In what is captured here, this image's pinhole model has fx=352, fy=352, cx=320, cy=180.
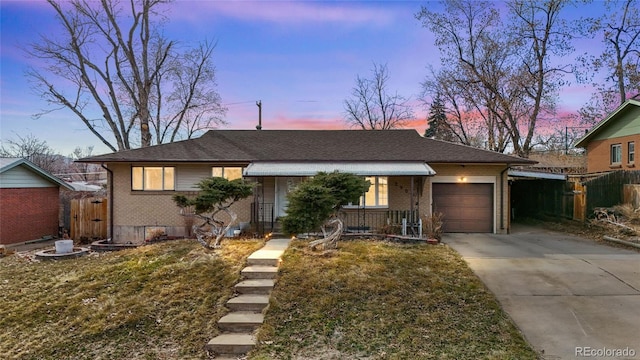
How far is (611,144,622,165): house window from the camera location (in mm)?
19969

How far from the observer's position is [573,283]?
786 centimetres

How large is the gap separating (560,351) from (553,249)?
6.82 meters

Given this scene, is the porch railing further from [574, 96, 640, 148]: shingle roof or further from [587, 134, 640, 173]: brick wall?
[574, 96, 640, 148]: shingle roof

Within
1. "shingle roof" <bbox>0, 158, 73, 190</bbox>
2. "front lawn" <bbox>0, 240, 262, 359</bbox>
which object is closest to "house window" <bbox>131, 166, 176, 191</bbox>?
"front lawn" <bbox>0, 240, 262, 359</bbox>

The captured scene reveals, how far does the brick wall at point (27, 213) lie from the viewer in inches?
616

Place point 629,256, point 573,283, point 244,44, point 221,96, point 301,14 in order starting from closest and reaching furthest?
point 573,283 < point 629,256 < point 301,14 < point 244,44 < point 221,96

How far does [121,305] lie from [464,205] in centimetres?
1269

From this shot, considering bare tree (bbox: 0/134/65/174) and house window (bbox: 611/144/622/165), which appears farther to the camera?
bare tree (bbox: 0/134/65/174)

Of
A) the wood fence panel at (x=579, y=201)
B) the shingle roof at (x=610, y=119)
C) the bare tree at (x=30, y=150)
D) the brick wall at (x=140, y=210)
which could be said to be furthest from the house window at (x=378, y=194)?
the bare tree at (x=30, y=150)

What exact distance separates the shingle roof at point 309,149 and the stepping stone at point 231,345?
912 cm

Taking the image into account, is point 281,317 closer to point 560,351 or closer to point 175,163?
point 560,351

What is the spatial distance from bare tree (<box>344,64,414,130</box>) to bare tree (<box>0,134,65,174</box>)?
→ 29.2 metres

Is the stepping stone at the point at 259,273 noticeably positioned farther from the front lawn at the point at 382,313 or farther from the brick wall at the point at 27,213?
the brick wall at the point at 27,213

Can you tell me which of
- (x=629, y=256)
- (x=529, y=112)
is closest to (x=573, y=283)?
(x=629, y=256)
